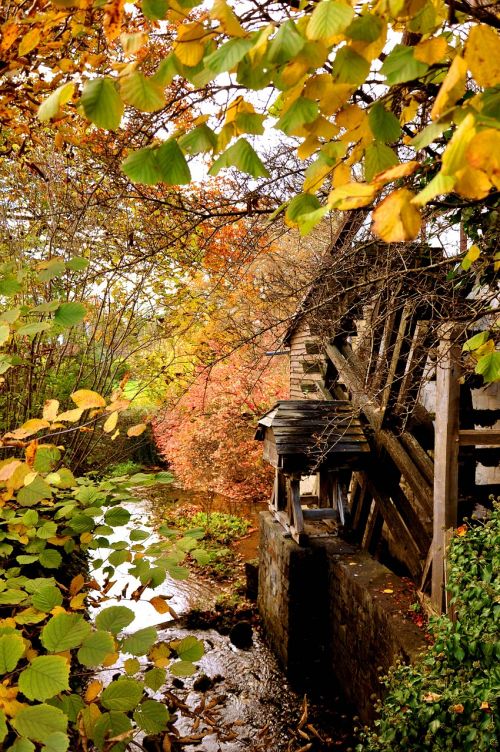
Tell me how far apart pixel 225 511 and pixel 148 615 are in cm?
517

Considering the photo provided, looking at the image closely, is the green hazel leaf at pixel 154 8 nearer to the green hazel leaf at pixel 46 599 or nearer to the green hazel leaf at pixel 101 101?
the green hazel leaf at pixel 101 101

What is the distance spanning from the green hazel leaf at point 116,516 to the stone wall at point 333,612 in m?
3.46

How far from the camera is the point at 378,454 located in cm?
657

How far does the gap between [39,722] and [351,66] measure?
1.77 meters

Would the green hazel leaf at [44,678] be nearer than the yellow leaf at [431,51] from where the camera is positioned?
No

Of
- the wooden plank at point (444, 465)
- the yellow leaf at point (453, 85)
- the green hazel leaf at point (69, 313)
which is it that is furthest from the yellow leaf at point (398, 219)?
the wooden plank at point (444, 465)

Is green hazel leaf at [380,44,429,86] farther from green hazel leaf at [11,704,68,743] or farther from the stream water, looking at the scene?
the stream water

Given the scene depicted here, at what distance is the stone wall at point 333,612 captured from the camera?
5.10 m

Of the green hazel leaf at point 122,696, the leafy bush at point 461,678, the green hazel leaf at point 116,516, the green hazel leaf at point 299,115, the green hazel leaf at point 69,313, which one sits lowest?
the leafy bush at point 461,678

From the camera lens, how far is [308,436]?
6.44 meters

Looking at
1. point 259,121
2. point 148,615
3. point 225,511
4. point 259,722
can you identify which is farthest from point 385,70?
point 225,511

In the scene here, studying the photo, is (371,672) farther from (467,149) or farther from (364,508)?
(467,149)

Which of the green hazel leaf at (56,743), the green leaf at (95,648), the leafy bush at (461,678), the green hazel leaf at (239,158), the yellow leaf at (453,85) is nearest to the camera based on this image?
the yellow leaf at (453,85)

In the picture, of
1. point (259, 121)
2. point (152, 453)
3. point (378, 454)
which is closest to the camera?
point (259, 121)
